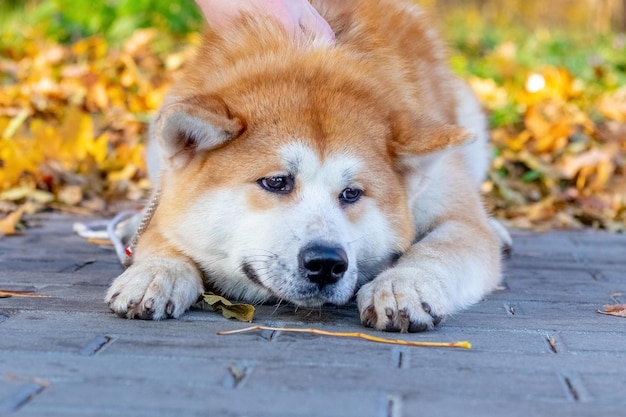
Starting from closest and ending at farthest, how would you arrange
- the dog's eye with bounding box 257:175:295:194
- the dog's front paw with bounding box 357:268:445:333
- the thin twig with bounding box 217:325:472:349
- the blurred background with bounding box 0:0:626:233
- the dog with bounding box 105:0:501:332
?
the thin twig with bounding box 217:325:472:349 < the dog's front paw with bounding box 357:268:445:333 < the dog with bounding box 105:0:501:332 < the dog's eye with bounding box 257:175:295:194 < the blurred background with bounding box 0:0:626:233

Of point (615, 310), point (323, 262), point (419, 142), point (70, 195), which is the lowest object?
point (70, 195)

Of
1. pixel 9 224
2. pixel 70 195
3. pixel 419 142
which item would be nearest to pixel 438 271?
pixel 419 142

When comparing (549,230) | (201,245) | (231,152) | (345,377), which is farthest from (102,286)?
(549,230)

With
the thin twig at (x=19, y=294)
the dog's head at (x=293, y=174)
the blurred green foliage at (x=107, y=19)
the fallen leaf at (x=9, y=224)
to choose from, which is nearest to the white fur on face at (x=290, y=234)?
the dog's head at (x=293, y=174)

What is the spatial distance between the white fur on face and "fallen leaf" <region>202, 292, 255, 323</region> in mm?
108

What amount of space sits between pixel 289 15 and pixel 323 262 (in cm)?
121

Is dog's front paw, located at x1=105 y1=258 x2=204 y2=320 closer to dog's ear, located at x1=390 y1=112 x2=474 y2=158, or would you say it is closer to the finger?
dog's ear, located at x1=390 y1=112 x2=474 y2=158

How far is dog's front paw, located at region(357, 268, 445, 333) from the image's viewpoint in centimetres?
272

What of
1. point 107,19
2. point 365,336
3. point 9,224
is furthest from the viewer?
point 107,19

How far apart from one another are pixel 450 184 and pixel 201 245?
121cm

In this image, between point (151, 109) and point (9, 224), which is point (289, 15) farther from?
point (151, 109)

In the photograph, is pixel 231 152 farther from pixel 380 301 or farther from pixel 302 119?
pixel 380 301

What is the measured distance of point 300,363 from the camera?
231 centimetres

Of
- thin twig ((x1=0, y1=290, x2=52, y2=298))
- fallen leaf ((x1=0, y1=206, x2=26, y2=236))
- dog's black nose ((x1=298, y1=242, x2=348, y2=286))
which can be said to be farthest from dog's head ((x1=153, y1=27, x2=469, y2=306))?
fallen leaf ((x1=0, y1=206, x2=26, y2=236))
